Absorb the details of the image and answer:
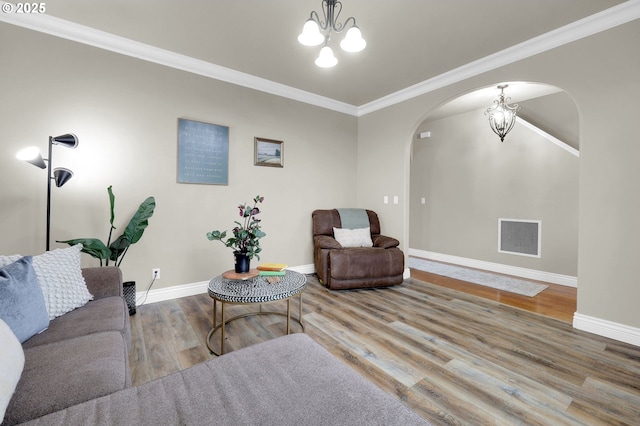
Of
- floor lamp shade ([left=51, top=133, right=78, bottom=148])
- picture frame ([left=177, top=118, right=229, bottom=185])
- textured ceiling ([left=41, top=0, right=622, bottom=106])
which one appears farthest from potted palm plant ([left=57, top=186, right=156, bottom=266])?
textured ceiling ([left=41, top=0, right=622, bottom=106])

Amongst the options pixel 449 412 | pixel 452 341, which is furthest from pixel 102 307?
pixel 452 341

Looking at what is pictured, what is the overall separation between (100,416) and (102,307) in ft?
3.81

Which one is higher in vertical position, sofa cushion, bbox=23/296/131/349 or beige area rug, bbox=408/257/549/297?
sofa cushion, bbox=23/296/131/349

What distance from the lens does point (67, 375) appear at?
41.9 inches

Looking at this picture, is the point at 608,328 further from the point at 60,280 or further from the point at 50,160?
the point at 50,160

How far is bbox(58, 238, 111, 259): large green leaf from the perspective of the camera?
7.80 feet

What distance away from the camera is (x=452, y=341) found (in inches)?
89.4

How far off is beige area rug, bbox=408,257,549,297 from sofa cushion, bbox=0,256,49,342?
441 cm

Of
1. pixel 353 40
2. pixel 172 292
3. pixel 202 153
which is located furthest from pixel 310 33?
pixel 172 292

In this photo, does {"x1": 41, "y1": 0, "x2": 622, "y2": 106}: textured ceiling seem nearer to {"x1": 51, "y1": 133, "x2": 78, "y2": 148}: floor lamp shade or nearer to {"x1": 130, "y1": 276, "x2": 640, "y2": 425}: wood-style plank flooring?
{"x1": 51, "y1": 133, "x2": 78, "y2": 148}: floor lamp shade

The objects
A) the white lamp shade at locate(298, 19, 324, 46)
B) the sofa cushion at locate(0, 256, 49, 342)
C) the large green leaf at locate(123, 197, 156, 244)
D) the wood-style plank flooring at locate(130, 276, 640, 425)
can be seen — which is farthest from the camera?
the large green leaf at locate(123, 197, 156, 244)

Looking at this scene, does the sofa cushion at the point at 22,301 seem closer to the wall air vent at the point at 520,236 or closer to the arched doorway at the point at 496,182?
the arched doorway at the point at 496,182

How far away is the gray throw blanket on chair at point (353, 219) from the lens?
4207 mm

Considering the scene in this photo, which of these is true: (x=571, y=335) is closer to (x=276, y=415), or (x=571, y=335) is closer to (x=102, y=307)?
(x=276, y=415)
